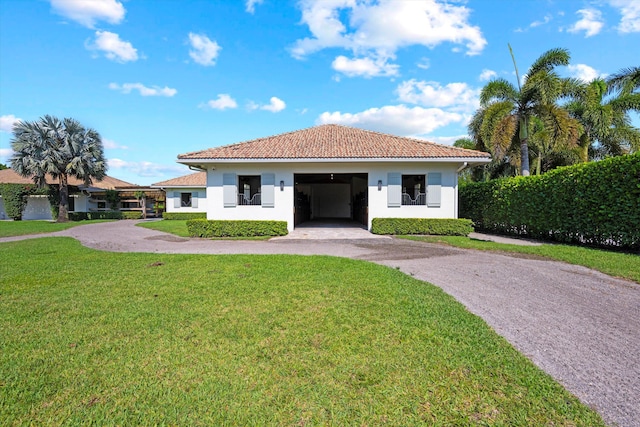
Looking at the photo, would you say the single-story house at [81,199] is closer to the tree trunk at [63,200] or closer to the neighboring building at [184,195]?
the tree trunk at [63,200]

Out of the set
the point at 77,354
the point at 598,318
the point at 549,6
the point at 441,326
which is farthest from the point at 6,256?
the point at 549,6

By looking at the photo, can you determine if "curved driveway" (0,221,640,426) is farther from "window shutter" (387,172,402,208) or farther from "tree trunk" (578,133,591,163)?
"tree trunk" (578,133,591,163)

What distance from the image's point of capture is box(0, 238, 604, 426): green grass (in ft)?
6.51

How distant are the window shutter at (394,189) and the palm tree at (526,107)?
214 inches

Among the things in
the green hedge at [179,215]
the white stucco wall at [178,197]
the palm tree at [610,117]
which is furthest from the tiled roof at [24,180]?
the palm tree at [610,117]

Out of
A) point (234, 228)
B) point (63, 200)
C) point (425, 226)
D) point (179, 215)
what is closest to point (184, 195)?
point (179, 215)

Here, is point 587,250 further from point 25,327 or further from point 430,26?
point 25,327

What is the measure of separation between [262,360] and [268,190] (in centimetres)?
1116

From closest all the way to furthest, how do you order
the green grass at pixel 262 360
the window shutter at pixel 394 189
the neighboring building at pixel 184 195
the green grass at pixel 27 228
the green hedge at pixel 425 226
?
the green grass at pixel 262 360
the green hedge at pixel 425 226
the window shutter at pixel 394 189
the green grass at pixel 27 228
the neighboring building at pixel 184 195

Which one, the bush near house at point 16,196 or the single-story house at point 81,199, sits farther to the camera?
the single-story house at point 81,199

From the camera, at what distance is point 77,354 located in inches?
107

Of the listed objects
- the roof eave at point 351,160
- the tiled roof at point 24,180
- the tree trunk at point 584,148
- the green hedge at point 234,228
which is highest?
the tree trunk at point 584,148

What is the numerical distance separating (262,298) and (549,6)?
11.3m

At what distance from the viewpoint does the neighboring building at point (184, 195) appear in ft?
87.0
